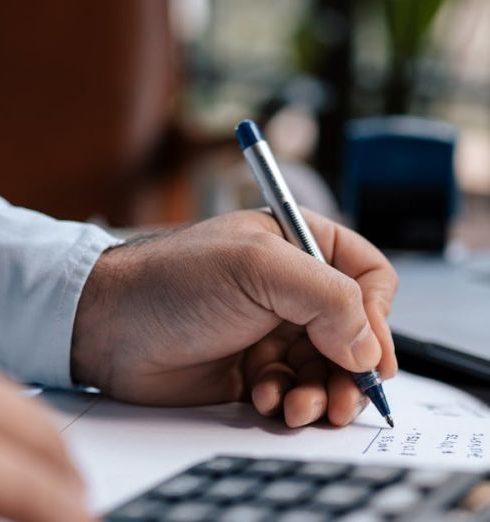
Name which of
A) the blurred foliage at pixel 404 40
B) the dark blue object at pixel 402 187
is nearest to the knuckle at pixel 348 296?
the dark blue object at pixel 402 187

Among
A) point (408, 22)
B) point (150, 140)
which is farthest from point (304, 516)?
point (408, 22)

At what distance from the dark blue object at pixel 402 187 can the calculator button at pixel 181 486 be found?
0.66m

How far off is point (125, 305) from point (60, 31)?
0.95 metres

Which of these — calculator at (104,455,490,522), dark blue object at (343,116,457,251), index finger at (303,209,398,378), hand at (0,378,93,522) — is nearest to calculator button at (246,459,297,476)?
calculator at (104,455,490,522)

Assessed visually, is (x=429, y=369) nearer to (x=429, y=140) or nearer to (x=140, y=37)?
(x=429, y=140)

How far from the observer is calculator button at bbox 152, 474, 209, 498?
0.36m

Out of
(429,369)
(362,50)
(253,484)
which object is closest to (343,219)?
(429,369)

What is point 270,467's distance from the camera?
1.25 ft

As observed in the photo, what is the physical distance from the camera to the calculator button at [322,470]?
0.37 metres

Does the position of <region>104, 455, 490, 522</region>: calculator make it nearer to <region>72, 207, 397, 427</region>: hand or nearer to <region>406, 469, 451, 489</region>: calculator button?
<region>406, 469, 451, 489</region>: calculator button

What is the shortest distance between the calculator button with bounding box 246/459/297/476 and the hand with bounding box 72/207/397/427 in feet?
0.36

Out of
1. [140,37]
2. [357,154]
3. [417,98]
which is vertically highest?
[140,37]

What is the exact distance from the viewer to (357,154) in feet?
3.59

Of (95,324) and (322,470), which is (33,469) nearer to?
(322,470)
